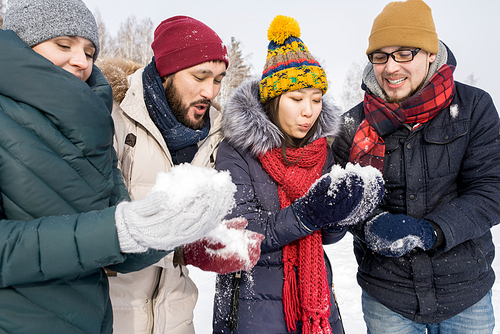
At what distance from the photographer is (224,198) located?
0.81 metres

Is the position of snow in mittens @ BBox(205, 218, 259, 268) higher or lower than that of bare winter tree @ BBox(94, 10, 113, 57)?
lower

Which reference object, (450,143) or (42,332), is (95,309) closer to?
(42,332)

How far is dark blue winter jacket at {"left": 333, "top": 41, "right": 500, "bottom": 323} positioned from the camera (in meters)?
1.45

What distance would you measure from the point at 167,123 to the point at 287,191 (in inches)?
28.4

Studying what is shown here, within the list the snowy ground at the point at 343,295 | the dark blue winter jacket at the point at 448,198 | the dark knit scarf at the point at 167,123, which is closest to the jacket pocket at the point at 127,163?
the dark knit scarf at the point at 167,123

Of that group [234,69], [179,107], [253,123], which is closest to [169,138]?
[179,107]

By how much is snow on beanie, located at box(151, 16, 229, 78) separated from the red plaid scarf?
90 cm

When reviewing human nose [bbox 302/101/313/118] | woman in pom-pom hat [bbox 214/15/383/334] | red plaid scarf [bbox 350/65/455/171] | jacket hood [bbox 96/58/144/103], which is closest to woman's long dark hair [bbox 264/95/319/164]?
woman in pom-pom hat [bbox 214/15/383/334]

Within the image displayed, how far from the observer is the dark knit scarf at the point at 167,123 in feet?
5.41

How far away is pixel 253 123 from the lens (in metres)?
1.67

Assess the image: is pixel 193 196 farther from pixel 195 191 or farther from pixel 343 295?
pixel 343 295

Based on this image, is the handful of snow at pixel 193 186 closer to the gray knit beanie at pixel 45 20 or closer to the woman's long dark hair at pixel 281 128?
the gray knit beanie at pixel 45 20

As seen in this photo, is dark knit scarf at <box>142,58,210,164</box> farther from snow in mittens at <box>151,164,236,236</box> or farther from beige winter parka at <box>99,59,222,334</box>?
snow in mittens at <box>151,164,236,236</box>

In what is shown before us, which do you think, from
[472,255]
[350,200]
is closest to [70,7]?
[350,200]
